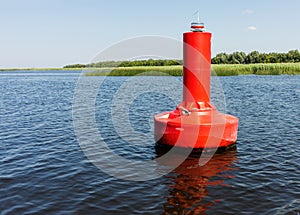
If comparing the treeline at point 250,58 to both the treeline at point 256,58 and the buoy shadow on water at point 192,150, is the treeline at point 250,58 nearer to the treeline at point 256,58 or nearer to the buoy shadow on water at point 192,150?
the treeline at point 256,58

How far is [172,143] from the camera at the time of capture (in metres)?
11.1

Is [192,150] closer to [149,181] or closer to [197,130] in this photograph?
[197,130]

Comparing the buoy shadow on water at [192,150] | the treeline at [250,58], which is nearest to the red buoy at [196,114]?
the buoy shadow on water at [192,150]

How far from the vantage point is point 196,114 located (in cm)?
1147

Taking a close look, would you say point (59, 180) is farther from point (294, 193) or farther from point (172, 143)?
point (294, 193)

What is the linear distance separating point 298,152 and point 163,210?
22.3ft

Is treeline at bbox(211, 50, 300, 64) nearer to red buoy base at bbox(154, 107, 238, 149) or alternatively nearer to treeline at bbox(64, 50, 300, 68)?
treeline at bbox(64, 50, 300, 68)

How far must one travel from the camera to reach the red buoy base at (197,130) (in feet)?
34.8

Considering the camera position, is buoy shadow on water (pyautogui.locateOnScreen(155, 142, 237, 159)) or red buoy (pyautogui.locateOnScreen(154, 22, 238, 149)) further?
buoy shadow on water (pyautogui.locateOnScreen(155, 142, 237, 159))

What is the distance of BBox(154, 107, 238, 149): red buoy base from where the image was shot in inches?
418

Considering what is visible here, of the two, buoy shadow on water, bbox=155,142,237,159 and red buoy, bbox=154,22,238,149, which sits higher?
red buoy, bbox=154,22,238,149

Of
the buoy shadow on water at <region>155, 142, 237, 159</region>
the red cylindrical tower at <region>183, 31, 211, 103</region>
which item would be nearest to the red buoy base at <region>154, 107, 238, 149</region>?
the buoy shadow on water at <region>155, 142, 237, 159</region>

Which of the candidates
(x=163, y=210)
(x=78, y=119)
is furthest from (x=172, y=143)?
(x=78, y=119)

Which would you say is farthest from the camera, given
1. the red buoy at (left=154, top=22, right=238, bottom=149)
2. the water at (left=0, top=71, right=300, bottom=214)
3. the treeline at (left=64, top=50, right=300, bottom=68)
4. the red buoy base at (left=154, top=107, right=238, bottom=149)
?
the treeline at (left=64, top=50, right=300, bottom=68)
